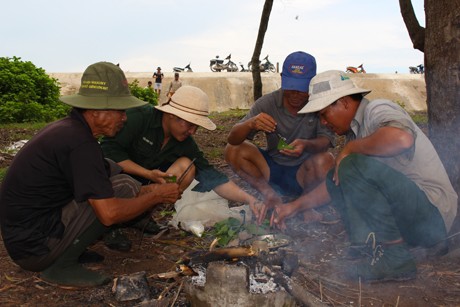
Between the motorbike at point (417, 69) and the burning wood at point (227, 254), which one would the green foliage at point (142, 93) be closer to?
the burning wood at point (227, 254)

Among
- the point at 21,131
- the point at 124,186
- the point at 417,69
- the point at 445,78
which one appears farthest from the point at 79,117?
the point at 417,69

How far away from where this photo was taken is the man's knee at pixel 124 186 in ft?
11.9

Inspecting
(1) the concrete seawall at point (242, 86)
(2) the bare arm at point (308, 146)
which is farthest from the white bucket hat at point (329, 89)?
(1) the concrete seawall at point (242, 86)

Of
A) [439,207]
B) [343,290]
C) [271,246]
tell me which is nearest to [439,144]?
[439,207]

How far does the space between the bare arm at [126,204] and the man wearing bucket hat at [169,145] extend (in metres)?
0.60

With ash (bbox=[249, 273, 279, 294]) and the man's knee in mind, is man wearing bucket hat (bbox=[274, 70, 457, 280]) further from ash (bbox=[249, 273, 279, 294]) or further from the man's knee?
the man's knee

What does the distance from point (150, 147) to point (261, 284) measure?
6.81 feet

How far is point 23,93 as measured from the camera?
12922 mm

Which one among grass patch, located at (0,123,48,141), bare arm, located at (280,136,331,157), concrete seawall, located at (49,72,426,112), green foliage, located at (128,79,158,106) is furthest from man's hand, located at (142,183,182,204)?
concrete seawall, located at (49,72,426,112)

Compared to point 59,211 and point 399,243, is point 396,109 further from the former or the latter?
point 59,211

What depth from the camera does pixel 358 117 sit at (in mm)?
3527

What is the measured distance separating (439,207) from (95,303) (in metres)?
2.48

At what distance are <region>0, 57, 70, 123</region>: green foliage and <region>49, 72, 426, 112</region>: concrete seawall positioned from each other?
16073mm

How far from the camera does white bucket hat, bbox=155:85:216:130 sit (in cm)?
404
